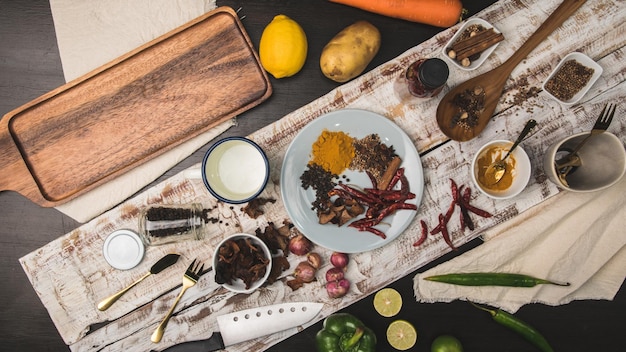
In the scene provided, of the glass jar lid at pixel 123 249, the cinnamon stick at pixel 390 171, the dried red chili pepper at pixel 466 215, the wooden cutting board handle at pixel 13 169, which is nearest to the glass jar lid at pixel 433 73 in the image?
the cinnamon stick at pixel 390 171

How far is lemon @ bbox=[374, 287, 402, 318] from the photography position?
1826mm

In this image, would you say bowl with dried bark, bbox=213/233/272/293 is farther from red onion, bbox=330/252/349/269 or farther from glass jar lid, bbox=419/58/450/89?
glass jar lid, bbox=419/58/450/89

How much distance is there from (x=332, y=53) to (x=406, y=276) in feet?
3.43

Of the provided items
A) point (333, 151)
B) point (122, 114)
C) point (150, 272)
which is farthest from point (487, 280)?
point (122, 114)

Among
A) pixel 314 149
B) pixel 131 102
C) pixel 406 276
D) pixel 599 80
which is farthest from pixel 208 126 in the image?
pixel 599 80

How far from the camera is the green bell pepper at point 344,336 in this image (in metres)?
1.75

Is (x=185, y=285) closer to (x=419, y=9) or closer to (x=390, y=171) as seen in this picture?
(x=390, y=171)

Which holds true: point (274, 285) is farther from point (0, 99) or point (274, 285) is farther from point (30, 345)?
point (0, 99)

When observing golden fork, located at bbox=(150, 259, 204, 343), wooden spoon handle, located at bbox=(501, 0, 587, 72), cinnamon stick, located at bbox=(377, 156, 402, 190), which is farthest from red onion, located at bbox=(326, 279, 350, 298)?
wooden spoon handle, located at bbox=(501, 0, 587, 72)

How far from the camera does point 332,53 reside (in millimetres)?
1765

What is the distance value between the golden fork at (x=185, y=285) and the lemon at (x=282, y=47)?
0.91m

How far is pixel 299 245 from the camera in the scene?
1774mm

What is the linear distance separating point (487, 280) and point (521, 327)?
0.90ft

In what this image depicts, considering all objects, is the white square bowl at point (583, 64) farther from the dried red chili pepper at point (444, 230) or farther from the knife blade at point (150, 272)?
the knife blade at point (150, 272)
